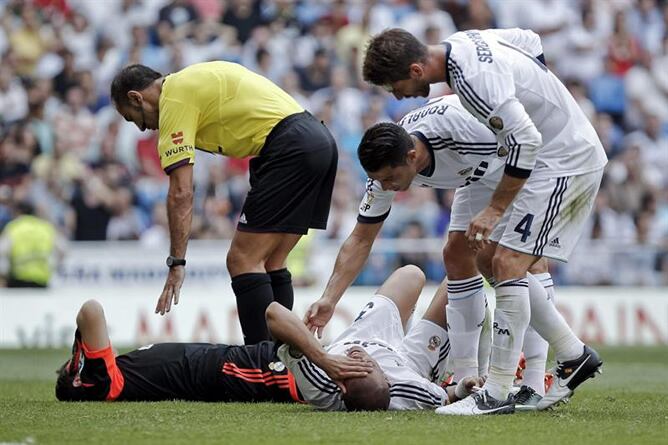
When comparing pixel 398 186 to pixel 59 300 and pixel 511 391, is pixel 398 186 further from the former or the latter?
pixel 59 300

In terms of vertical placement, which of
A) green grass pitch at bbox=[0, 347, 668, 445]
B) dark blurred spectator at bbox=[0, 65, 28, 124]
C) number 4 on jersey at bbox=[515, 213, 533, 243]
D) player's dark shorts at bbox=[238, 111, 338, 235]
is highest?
dark blurred spectator at bbox=[0, 65, 28, 124]

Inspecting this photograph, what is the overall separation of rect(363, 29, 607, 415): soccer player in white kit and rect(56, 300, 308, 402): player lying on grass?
1334mm

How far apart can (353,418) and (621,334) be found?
10753 mm

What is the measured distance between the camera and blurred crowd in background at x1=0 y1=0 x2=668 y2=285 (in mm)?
17500

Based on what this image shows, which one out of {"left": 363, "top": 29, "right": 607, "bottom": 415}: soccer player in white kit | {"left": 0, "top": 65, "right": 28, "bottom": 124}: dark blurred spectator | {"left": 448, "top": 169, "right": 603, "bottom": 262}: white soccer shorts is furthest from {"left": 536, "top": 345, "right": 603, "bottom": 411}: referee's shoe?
{"left": 0, "top": 65, "right": 28, "bottom": 124}: dark blurred spectator

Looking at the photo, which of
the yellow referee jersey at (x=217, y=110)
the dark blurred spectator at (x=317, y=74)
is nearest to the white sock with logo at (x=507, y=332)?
the yellow referee jersey at (x=217, y=110)

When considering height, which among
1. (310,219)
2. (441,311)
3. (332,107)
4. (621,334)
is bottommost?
(621,334)

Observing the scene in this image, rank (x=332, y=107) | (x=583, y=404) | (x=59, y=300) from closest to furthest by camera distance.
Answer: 1. (x=583, y=404)
2. (x=59, y=300)
3. (x=332, y=107)

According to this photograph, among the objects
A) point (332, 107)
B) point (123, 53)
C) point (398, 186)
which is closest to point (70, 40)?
point (123, 53)

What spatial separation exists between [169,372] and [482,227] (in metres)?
2.40

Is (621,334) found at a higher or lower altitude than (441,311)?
lower

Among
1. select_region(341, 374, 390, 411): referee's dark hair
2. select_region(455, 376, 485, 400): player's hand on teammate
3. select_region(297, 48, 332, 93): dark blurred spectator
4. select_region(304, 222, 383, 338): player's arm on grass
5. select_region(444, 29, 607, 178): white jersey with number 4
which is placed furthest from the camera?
select_region(297, 48, 332, 93): dark blurred spectator

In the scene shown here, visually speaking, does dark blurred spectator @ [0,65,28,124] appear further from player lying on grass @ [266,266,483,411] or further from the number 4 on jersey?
the number 4 on jersey

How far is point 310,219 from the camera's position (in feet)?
29.1
